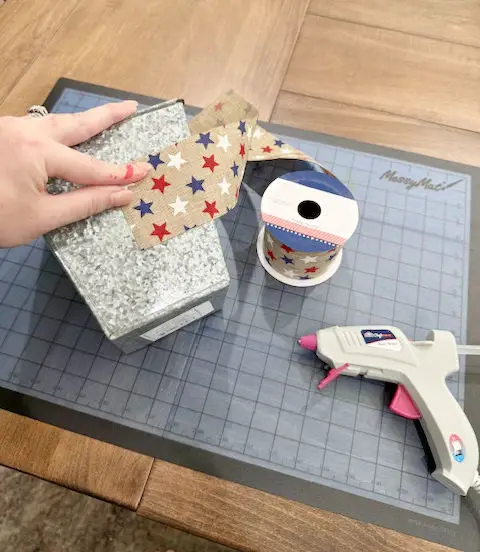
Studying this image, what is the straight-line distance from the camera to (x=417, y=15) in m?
0.87

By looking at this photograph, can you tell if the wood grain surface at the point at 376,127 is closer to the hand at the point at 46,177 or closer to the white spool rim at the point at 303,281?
the white spool rim at the point at 303,281

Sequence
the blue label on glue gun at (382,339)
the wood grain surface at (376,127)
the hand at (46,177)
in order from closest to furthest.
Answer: the hand at (46,177) → the blue label on glue gun at (382,339) → the wood grain surface at (376,127)

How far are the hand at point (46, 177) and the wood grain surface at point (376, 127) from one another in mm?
365

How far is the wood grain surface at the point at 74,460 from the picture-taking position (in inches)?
22.4

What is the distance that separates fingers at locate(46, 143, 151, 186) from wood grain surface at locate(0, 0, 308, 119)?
0.33 meters

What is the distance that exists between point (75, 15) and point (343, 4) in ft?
1.66

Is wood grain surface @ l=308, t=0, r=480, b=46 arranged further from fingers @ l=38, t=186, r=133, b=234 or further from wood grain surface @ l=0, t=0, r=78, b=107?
fingers @ l=38, t=186, r=133, b=234

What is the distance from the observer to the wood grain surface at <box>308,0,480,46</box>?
85 cm

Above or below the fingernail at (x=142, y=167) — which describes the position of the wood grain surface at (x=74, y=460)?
below

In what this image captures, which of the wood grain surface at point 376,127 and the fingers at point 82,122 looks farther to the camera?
the wood grain surface at point 376,127

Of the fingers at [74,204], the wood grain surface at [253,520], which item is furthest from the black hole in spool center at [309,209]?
the wood grain surface at [253,520]

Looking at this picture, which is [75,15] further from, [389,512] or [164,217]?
[389,512]

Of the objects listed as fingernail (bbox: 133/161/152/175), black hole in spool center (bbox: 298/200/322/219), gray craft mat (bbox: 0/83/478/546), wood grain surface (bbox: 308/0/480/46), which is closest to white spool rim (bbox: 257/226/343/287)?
gray craft mat (bbox: 0/83/478/546)

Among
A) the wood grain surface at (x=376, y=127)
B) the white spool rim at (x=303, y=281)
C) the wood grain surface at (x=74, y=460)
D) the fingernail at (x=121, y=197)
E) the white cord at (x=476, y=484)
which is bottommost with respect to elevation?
the wood grain surface at (x=74, y=460)
